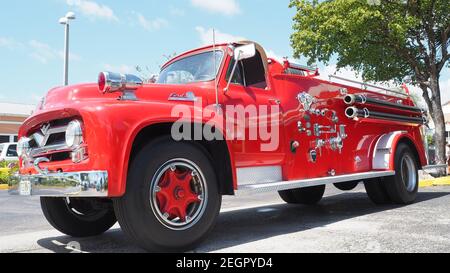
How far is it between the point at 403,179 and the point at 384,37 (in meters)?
10.1

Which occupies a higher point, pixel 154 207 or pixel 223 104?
pixel 223 104

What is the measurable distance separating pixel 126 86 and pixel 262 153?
5.49ft

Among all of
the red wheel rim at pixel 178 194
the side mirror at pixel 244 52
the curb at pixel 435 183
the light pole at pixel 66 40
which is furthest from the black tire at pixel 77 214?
the light pole at pixel 66 40

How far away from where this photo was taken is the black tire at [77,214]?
15.5 ft

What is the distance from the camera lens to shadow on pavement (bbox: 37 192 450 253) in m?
4.43

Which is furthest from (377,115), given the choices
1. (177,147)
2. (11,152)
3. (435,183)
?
(11,152)

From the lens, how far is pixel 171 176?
12.8ft

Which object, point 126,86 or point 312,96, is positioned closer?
point 126,86

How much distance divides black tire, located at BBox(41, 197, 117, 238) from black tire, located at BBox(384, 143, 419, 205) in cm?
430

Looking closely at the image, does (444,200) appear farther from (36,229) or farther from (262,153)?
(36,229)

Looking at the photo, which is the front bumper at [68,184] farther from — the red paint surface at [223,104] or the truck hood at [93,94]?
the truck hood at [93,94]

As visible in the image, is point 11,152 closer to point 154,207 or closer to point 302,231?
point 302,231

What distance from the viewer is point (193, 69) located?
510cm
